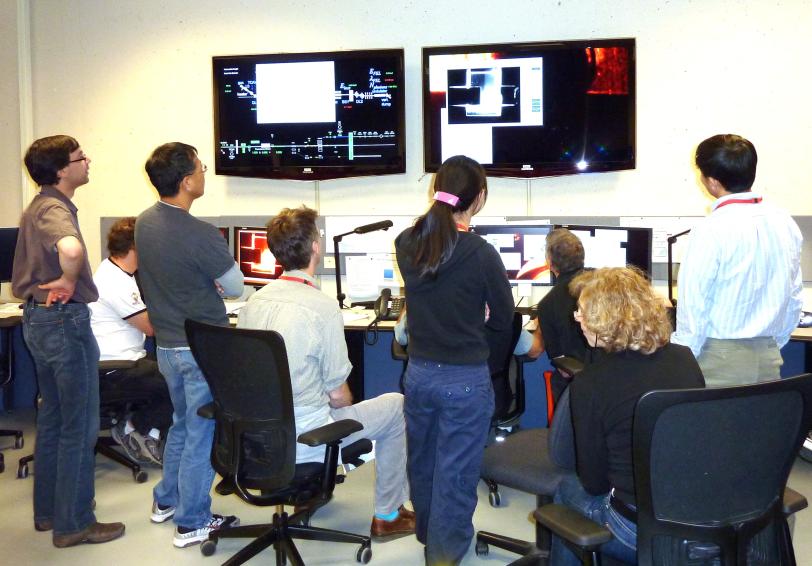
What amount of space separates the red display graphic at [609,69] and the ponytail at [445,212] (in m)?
2.24

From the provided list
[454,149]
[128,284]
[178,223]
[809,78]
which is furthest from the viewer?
[454,149]

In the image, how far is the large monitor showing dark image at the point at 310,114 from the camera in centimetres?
461

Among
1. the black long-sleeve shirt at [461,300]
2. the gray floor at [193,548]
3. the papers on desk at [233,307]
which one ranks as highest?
the black long-sleeve shirt at [461,300]

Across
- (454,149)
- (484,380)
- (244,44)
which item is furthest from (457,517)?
(244,44)

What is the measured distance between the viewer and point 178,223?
2.76 meters

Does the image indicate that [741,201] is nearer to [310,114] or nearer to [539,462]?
[539,462]

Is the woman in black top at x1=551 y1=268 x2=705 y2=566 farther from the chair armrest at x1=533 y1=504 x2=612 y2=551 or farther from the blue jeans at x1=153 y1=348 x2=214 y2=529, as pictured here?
the blue jeans at x1=153 y1=348 x2=214 y2=529

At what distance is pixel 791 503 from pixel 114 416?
280 cm

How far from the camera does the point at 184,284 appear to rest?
109 inches

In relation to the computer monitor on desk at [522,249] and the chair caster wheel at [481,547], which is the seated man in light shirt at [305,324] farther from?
the computer monitor on desk at [522,249]

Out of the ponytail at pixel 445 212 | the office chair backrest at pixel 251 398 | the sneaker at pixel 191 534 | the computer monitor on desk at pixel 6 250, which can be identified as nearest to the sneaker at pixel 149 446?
the sneaker at pixel 191 534

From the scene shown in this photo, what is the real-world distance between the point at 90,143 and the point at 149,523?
110 inches

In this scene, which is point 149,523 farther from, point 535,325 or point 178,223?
point 535,325

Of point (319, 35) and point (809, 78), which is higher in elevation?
point (319, 35)
